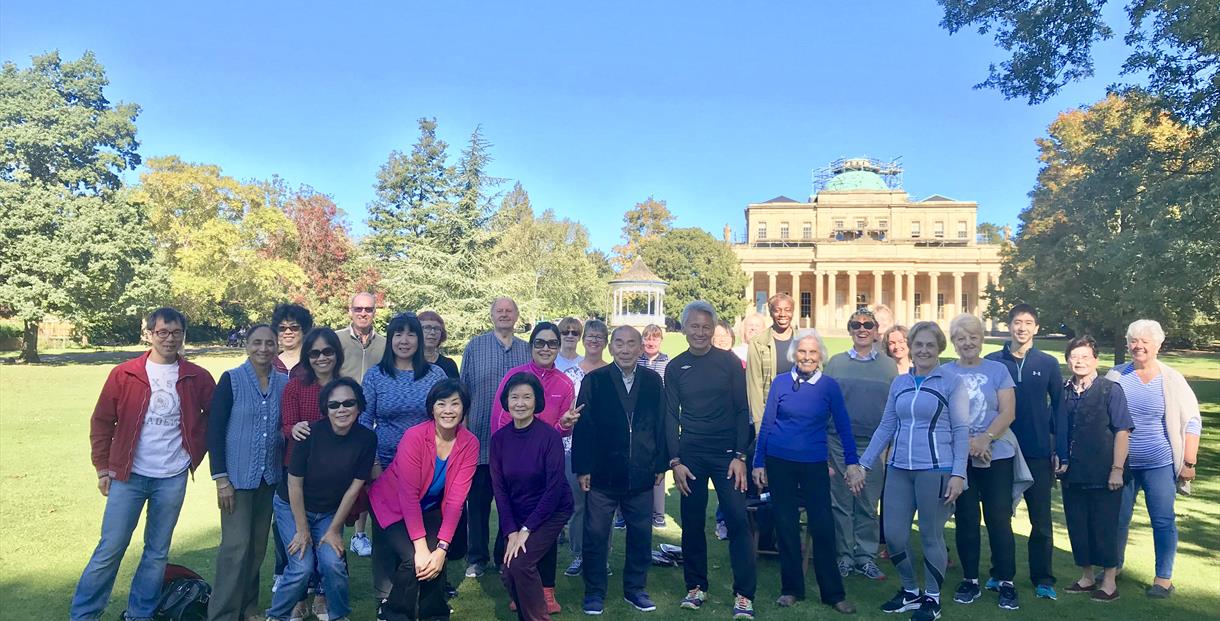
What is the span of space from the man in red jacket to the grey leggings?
4.57m

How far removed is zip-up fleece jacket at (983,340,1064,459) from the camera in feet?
17.3

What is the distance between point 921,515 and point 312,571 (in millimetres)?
3947

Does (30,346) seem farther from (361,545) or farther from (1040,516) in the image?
(1040,516)

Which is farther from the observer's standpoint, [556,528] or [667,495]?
[667,495]

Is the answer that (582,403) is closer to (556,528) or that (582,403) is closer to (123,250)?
(556,528)

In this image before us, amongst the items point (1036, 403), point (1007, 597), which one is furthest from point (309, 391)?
point (1036, 403)

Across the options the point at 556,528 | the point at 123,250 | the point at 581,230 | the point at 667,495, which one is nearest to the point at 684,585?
the point at 556,528

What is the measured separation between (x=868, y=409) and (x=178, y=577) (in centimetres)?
510

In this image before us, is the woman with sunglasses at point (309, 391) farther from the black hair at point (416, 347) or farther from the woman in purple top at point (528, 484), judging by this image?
the woman in purple top at point (528, 484)

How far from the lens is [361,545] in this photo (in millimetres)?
6051

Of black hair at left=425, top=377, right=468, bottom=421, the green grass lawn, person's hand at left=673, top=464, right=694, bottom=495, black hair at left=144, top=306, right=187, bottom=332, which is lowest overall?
the green grass lawn

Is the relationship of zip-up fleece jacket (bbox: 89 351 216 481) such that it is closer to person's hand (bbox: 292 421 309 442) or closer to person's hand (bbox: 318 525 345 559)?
person's hand (bbox: 292 421 309 442)

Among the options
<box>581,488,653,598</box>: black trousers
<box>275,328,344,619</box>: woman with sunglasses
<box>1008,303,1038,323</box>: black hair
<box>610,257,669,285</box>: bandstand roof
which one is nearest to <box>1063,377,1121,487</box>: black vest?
<box>1008,303,1038,323</box>: black hair

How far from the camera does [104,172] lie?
28.8 meters
